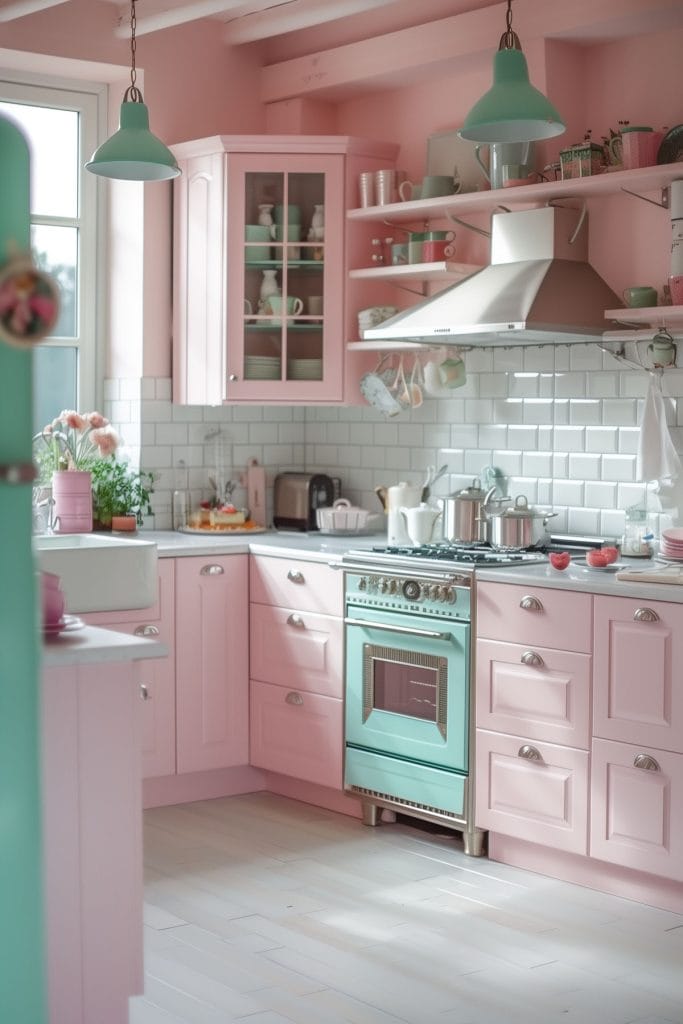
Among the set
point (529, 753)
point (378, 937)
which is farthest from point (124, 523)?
point (378, 937)

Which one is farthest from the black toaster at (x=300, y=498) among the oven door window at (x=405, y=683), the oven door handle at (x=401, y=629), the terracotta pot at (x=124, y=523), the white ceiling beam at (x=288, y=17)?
the white ceiling beam at (x=288, y=17)

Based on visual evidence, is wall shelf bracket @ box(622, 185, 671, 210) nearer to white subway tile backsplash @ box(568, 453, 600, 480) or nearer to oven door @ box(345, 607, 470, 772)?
white subway tile backsplash @ box(568, 453, 600, 480)

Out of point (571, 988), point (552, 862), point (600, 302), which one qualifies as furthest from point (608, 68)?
point (571, 988)

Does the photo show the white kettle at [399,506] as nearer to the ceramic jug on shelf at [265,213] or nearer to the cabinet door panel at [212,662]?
the cabinet door panel at [212,662]

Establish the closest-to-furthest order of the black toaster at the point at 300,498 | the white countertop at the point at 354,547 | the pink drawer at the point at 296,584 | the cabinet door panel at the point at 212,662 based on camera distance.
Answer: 1. the white countertop at the point at 354,547
2. the pink drawer at the point at 296,584
3. the cabinet door panel at the point at 212,662
4. the black toaster at the point at 300,498

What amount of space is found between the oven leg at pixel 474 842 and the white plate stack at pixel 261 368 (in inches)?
79.9

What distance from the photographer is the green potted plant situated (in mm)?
5770

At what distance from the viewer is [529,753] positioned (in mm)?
4520

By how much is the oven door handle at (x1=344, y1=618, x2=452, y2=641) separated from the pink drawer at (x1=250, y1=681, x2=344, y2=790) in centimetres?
31

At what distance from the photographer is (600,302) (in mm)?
4895

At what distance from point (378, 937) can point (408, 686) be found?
3.59 ft

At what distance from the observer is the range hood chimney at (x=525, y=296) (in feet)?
15.6

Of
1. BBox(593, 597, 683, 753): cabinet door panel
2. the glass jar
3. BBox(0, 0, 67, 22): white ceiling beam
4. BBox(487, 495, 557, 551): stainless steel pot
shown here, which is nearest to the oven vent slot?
BBox(593, 597, 683, 753): cabinet door panel

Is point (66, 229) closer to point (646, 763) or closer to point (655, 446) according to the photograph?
point (655, 446)
